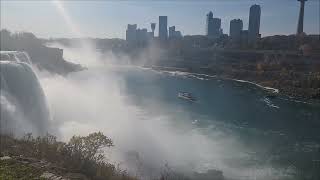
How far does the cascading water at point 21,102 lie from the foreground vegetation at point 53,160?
672 cm

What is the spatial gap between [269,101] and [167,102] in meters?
14.4

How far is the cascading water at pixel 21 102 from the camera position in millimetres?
21517

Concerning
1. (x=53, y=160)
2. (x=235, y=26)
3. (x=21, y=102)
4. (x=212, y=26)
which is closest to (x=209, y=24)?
(x=212, y=26)

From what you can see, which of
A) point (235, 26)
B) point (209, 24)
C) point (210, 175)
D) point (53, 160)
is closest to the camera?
point (53, 160)

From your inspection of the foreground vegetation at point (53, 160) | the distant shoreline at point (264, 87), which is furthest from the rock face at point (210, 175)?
the distant shoreline at point (264, 87)

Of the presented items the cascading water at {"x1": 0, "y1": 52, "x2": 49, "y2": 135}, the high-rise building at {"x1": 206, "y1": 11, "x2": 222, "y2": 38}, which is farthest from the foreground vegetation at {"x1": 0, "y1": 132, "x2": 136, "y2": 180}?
the high-rise building at {"x1": 206, "y1": 11, "x2": 222, "y2": 38}

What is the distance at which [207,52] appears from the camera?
120375 millimetres

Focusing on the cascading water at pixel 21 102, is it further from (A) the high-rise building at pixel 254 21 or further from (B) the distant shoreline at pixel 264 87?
(A) the high-rise building at pixel 254 21

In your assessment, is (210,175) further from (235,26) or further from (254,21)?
(235,26)

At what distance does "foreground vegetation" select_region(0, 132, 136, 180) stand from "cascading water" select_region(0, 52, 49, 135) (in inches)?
264

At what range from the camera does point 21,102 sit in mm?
25109

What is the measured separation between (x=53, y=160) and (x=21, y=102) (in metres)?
12.9

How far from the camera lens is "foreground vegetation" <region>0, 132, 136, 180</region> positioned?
10.8 metres

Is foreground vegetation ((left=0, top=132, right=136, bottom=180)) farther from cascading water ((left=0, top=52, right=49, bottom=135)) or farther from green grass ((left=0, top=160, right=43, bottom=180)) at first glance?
cascading water ((left=0, top=52, right=49, bottom=135))
